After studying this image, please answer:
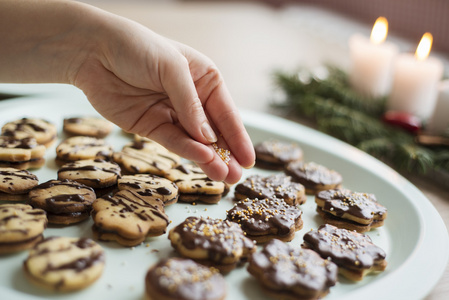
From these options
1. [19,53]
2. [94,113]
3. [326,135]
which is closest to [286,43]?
[326,135]

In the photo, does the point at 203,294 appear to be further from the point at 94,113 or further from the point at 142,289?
the point at 94,113

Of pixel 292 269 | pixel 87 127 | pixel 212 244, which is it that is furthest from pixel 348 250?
pixel 87 127

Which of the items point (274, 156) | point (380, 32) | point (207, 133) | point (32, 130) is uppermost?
point (380, 32)

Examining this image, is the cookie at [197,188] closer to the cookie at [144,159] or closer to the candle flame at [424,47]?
the cookie at [144,159]

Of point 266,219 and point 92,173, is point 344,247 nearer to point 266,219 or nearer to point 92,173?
point 266,219

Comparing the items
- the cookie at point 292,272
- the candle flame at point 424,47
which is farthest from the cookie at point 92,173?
the candle flame at point 424,47

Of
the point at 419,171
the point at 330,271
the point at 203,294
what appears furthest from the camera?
the point at 419,171
